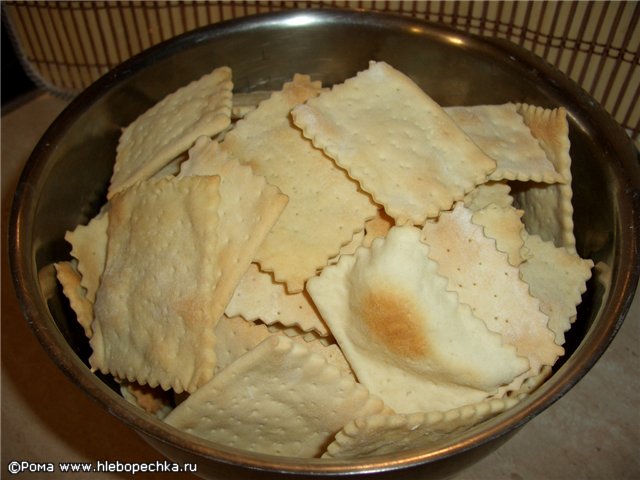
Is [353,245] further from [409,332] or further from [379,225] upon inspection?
[409,332]

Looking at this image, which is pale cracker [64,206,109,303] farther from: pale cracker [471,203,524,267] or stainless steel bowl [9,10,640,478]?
pale cracker [471,203,524,267]

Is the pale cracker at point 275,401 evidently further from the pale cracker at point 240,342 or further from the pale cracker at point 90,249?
the pale cracker at point 90,249

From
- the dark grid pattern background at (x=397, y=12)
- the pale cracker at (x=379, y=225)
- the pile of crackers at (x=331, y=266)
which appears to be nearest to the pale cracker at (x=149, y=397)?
the pile of crackers at (x=331, y=266)

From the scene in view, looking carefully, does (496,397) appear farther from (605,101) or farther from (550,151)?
(605,101)

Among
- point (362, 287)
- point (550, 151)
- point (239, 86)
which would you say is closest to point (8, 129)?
point (239, 86)

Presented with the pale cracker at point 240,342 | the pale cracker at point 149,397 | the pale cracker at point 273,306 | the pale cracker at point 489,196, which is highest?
the pale cracker at point 489,196
